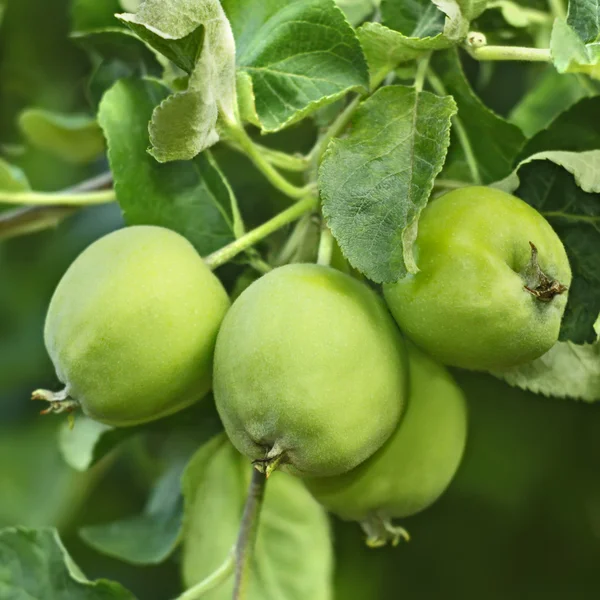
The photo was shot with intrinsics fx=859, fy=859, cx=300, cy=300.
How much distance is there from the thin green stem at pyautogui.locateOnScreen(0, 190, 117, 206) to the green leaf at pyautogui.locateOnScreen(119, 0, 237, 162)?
0.31 m

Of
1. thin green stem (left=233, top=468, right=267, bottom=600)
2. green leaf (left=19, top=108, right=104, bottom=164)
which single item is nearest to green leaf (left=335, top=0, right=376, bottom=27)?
green leaf (left=19, top=108, right=104, bottom=164)

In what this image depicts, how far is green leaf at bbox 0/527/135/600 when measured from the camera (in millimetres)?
773

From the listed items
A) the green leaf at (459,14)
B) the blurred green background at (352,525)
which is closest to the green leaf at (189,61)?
the green leaf at (459,14)

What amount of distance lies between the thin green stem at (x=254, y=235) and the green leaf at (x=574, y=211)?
163mm

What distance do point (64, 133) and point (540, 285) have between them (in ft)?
2.34

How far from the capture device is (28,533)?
80 centimetres

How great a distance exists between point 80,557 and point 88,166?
23.9 inches

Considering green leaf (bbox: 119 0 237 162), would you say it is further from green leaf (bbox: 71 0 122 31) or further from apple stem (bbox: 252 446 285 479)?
green leaf (bbox: 71 0 122 31)

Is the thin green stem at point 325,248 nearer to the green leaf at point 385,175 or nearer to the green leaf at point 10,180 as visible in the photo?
the green leaf at point 385,175

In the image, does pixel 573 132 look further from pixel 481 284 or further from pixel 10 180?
pixel 10 180

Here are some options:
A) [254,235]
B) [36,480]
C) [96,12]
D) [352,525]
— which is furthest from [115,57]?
[352,525]

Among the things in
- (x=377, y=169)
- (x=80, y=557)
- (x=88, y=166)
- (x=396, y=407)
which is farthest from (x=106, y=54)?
(x=80, y=557)

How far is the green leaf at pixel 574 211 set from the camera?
67 cm

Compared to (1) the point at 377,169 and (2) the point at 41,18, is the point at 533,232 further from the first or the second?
(2) the point at 41,18
